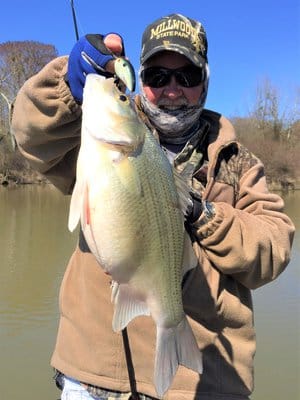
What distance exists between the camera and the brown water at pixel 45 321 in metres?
6.34

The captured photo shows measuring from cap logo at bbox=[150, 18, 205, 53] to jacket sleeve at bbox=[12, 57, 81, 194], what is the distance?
0.59m

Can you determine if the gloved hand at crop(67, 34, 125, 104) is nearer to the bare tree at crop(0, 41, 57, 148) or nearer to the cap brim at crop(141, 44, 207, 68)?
the cap brim at crop(141, 44, 207, 68)

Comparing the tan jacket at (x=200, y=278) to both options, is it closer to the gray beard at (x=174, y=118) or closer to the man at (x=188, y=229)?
the man at (x=188, y=229)

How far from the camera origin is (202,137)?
9.16 ft

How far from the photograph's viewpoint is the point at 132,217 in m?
1.91

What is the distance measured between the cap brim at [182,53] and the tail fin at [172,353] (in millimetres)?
1342

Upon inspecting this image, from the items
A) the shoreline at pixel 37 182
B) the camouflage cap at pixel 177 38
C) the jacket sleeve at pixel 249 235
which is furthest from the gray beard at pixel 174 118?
the shoreline at pixel 37 182

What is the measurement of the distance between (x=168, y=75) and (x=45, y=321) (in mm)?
6670

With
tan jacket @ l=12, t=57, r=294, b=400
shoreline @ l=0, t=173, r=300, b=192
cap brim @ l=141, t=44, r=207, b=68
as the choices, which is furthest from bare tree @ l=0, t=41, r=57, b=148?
tan jacket @ l=12, t=57, r=294, b=400

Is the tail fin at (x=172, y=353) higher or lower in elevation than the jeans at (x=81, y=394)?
higher

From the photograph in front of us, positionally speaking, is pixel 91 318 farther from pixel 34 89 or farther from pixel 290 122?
pixel 290 122

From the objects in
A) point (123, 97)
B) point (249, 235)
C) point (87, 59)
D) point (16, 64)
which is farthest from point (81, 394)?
point (16, 64)

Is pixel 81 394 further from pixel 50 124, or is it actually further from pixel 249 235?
pixel 50 124

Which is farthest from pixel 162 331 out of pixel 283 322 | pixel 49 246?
pixel 49 246
